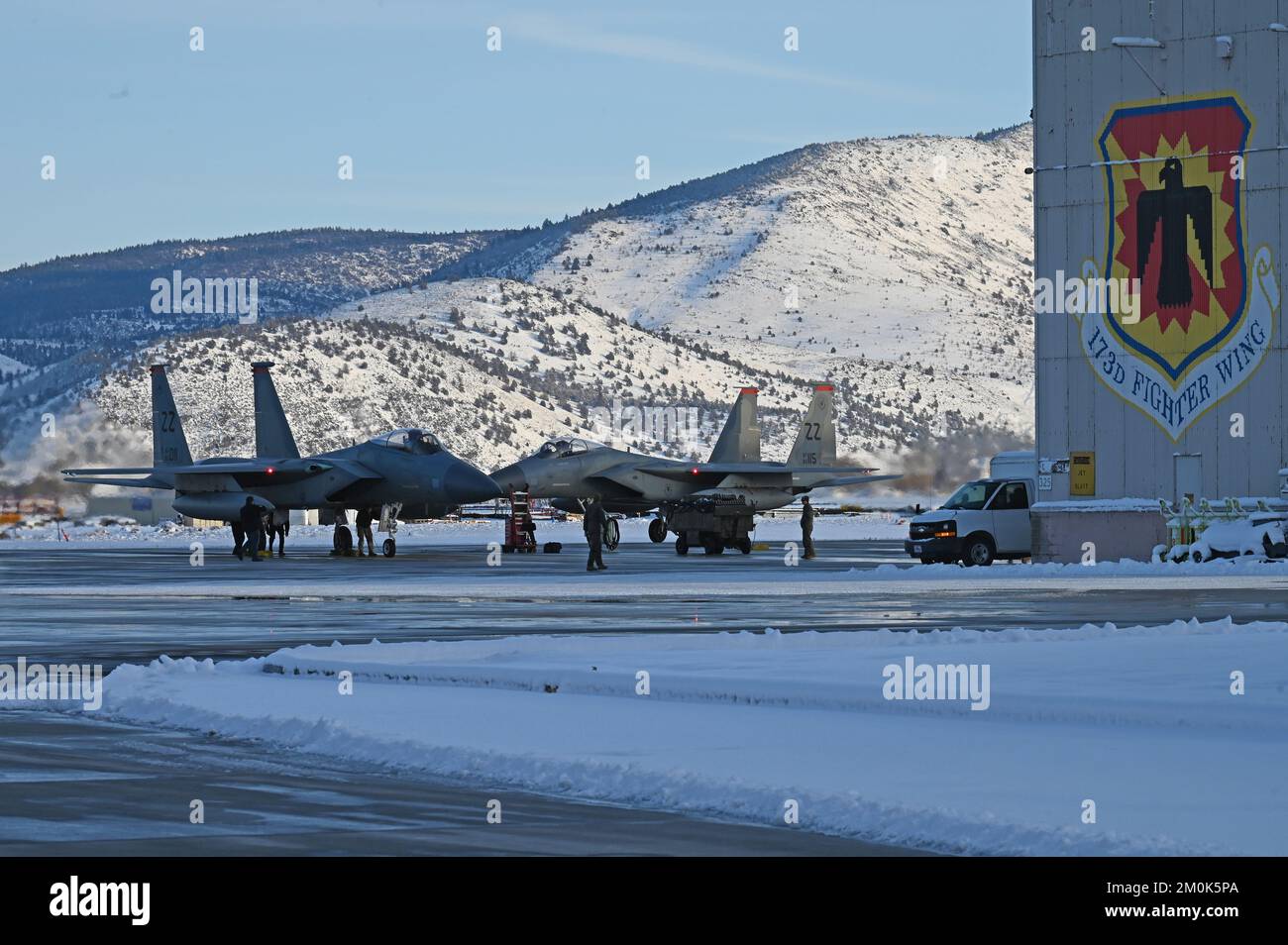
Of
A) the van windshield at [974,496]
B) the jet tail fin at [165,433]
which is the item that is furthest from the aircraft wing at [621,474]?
the van windshield at [974,496]

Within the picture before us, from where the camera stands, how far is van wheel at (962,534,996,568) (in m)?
41.2

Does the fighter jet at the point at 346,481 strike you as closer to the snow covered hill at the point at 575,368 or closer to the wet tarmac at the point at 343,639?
the wet tarmac at the point at 343,639

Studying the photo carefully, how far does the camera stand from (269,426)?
194 feet

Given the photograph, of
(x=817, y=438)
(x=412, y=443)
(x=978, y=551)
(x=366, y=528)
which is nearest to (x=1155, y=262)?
(x=978, y=551)

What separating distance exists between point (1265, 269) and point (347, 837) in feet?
108

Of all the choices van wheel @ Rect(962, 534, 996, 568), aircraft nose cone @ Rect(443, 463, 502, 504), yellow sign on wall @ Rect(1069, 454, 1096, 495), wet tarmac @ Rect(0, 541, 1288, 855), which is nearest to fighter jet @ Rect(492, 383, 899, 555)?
wet tarmac @ Rect(0, 541, 1288, 855)

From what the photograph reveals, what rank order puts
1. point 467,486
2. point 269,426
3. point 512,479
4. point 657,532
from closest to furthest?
point 467,486 < point 512,479 < point 269,426 < point 657,532

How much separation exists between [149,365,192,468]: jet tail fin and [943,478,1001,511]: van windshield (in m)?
25.4

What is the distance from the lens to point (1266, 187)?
38.8 m

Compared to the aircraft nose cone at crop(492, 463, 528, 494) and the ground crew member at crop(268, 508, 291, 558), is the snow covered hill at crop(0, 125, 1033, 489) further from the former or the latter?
the aircraft nose cone at crop(492, 463, 528, 494)

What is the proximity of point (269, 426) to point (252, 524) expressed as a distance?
1142cm

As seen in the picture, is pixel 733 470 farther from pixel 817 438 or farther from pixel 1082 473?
pixel 1082 473

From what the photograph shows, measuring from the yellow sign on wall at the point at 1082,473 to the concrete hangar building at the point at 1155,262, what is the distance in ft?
0.12
